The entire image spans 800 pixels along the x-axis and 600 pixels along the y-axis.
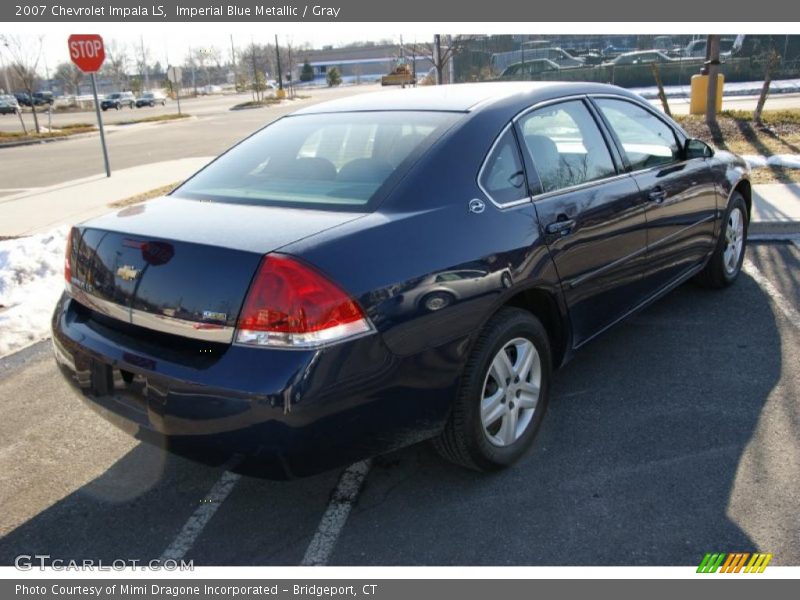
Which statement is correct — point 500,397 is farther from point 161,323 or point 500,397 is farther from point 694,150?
point 694,150

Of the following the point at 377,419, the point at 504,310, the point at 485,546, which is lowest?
the point at 485,546

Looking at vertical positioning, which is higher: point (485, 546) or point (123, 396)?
point (123, 396)

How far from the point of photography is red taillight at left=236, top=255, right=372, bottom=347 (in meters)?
2.26

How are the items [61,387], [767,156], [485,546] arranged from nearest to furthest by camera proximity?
[485,546] < [61,387] < [767,156]

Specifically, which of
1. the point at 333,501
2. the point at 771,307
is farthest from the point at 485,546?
the point at 771,307

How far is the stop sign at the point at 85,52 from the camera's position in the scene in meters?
12.0

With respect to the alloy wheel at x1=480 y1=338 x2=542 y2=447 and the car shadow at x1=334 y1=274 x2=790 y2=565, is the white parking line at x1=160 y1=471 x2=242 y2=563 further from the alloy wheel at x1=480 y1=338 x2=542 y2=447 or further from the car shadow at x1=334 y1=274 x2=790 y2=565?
the alloy wheel at x1=480 y1=338 x2=542 y2=447

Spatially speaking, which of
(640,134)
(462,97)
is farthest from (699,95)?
(462,97)

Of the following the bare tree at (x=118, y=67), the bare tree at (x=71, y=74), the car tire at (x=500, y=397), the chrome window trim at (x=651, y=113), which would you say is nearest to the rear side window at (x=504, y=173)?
the car tire at (x=500, y=397)

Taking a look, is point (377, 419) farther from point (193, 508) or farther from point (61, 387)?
point (61, 387)

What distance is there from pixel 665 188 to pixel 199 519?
123 inches

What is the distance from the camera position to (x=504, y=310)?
9.64 feet

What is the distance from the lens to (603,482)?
9.66 feet

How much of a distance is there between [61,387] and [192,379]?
91.8 inches
